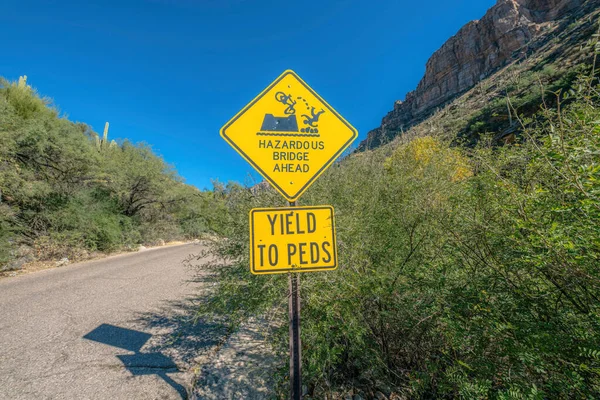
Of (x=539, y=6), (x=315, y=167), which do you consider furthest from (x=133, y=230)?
(x=539, y=6)

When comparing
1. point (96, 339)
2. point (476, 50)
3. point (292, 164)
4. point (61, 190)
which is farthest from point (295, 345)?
point (476, 50)

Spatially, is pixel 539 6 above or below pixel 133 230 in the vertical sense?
above

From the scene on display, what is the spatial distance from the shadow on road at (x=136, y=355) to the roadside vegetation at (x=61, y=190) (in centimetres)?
175

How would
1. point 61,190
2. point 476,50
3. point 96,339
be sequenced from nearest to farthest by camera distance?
point 96,339
point 61,190
point 476,50

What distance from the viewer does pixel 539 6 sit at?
64688mm

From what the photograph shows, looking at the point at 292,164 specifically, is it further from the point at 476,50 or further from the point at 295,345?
the point at 476,50

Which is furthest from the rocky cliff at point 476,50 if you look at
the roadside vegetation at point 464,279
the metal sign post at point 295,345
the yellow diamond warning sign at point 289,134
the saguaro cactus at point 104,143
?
the metal sign post at point 295,345

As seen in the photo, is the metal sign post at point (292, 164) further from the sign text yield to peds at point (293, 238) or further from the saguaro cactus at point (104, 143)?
the saguaro cactus at point (104, 143)

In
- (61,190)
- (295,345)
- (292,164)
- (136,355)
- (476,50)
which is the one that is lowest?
(136,355)

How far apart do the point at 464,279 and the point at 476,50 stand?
93.9 m

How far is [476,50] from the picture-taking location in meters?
69.8

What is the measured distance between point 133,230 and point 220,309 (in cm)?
1434

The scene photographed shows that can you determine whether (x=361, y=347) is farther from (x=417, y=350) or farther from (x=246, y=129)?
(x=246, y=129)

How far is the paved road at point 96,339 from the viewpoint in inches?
103
